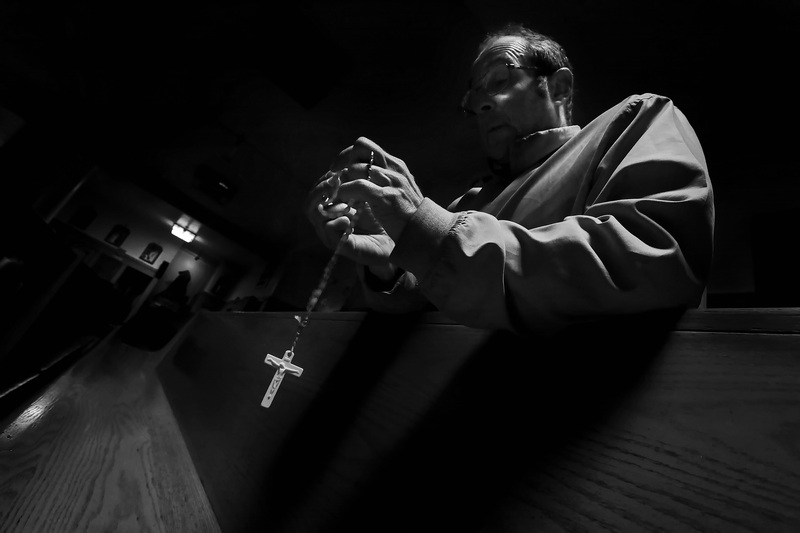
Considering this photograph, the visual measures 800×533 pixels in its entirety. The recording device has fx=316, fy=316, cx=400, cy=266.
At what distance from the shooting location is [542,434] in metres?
0.38

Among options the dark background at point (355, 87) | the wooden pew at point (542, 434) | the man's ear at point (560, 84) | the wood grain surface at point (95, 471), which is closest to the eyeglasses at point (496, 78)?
the man's ear at point (560, 84)

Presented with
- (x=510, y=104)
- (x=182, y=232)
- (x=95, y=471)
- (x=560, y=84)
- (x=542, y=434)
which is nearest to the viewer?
(x=542, y=434)

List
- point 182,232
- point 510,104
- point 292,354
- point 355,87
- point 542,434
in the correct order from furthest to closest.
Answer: point 182,232 < point 355,87 < point 510,104 < point 292,354 < point 542,434

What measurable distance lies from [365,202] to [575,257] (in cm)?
35

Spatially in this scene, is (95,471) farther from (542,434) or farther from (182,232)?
(182,232)

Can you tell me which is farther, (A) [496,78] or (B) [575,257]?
(A) [496,78]

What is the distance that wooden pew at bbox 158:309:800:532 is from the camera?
0.28 metres

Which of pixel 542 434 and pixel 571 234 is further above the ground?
pixel 571 234

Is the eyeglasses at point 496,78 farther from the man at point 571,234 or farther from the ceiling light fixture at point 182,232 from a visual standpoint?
the ceiling light fixture at point 182,232

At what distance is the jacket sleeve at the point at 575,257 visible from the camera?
1.35ft

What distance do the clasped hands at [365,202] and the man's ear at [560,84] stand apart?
884 mm

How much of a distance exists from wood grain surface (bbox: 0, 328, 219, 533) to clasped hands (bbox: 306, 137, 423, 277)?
2.14 feet

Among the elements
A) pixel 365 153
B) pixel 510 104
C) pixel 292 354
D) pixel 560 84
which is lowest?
pixel 292 354

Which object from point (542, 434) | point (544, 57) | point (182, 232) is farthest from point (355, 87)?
point (182, 232)
